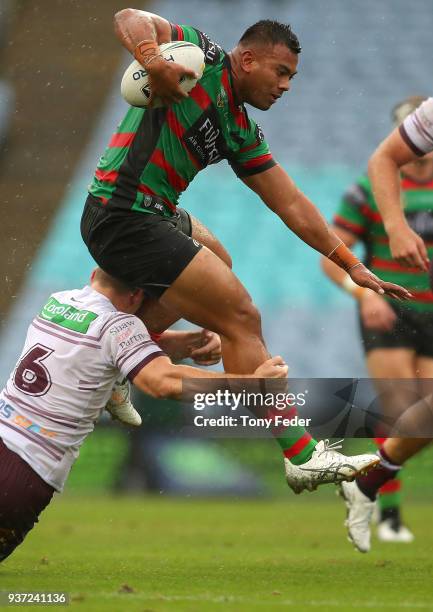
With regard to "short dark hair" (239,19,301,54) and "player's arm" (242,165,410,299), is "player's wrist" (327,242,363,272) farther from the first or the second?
"short dark hair" (239,19,301,54)

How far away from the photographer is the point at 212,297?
468cm

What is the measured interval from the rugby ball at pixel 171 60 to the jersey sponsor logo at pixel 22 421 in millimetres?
1271

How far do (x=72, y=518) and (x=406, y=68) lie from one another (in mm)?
7209

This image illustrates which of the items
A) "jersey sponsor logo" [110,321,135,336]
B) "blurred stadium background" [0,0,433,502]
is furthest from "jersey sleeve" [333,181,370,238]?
"jersey sponsor logo" [110,321,135,336]

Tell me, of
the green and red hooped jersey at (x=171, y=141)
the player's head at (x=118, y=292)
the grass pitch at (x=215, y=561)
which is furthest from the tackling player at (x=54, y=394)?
the green and red hooped jersey at (x=171, y=141)

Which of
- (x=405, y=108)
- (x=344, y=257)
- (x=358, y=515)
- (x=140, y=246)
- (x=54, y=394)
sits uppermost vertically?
(x=405, y=108)

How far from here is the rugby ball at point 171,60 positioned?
4484 millimetres

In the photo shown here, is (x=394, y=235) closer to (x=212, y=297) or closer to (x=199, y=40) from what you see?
(x=212, y=297)

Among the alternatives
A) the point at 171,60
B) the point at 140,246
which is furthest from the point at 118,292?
the point at 171,60

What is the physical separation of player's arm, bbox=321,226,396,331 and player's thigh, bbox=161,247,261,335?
142 cm

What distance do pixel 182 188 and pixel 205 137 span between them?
10.4 inches

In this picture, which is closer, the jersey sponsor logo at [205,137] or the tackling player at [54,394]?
the tackling player at [54,394]

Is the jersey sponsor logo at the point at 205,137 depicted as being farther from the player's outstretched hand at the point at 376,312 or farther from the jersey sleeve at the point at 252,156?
the player's outstretched hand at the point at 376,312

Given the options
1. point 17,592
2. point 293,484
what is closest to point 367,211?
point 293,484
